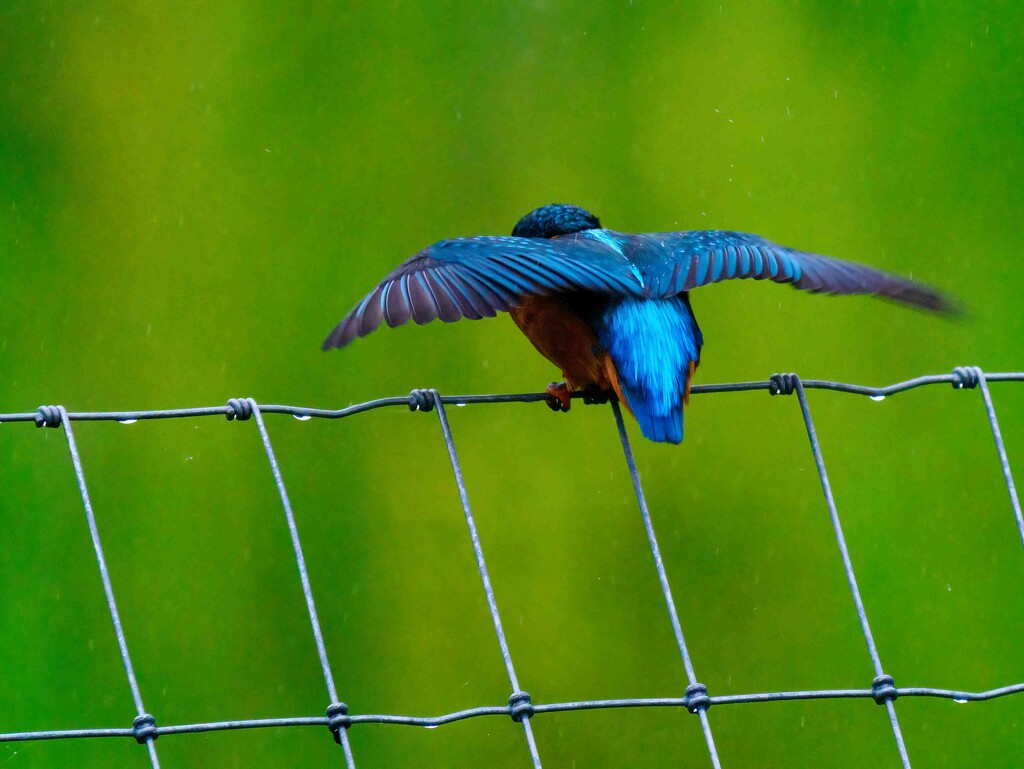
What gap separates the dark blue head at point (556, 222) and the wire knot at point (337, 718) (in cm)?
104

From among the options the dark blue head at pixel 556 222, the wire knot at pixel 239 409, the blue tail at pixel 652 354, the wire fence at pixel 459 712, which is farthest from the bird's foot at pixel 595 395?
the wire knot at pixel 239 409

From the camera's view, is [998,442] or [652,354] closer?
[998,442]

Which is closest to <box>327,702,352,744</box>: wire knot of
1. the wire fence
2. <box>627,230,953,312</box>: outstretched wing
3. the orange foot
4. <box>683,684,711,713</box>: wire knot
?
the wire fence

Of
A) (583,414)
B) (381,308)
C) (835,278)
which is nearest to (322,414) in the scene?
(381,308)

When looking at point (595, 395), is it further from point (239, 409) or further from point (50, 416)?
point (50, 416)

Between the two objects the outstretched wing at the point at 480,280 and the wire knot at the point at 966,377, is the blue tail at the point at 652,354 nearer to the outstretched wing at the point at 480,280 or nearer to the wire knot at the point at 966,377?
the outstretched wing at the point at 480,280

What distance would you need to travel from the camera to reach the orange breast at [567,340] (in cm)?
180

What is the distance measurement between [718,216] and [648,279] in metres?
1.24

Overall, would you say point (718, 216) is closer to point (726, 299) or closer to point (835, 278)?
point (726, 299)

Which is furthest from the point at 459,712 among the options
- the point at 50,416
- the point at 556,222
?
the point at 556,222

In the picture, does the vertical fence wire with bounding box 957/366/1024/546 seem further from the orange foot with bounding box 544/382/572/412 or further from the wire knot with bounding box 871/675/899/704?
the orange foot with bounding box 544/382/572/412

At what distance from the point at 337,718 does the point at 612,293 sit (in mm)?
748

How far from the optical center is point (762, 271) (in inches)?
72.7

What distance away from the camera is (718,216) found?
3.03 m
